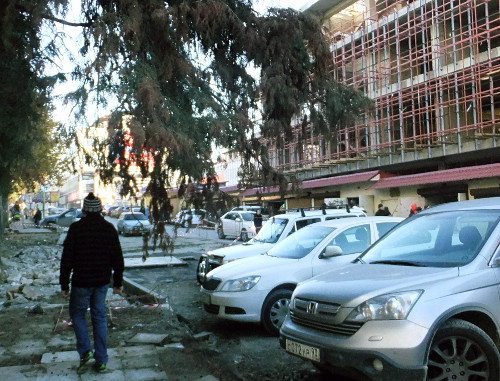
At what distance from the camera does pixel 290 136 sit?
6.07 meters

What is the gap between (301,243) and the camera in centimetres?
754

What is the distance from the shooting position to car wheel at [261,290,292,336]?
6.57 m

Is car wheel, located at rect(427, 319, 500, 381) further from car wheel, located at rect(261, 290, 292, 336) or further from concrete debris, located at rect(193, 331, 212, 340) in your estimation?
concrete debris, located at rect(193, 331, 212, 340)

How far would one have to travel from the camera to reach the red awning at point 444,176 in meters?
22.6

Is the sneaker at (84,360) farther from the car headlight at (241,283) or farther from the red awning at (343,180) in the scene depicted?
the red awning at (343,180)

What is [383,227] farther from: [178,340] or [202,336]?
[178,340]

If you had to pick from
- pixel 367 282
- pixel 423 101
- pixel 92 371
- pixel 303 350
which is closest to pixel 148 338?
pixel 92 371

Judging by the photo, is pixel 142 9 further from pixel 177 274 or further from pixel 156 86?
Result: pixel 177 274

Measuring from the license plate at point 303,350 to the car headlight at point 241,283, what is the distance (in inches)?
83.0

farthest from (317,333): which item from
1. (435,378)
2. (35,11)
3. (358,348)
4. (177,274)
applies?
(177,274)

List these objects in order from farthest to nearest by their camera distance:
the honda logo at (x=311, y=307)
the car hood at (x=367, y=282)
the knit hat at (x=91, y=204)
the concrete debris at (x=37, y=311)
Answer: the concrete debris at (x=37, y=311)
the knit hat at (x=91, y=204)
the honda logo at (x=311, y=307)
the car hood at (x=367, y=282)

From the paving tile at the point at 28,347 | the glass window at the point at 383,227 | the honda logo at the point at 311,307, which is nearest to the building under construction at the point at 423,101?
the glass window at the point at 383,227

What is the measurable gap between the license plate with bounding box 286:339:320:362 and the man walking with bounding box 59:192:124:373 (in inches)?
73.2

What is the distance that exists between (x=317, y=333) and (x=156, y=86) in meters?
2.57
